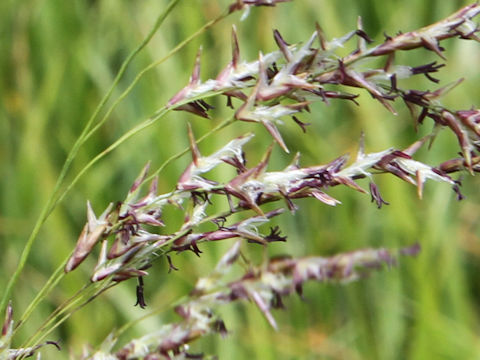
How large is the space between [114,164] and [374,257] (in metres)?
1.28

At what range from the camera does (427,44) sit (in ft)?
1.47

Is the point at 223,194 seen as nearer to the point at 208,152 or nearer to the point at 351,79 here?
the point at 351,79

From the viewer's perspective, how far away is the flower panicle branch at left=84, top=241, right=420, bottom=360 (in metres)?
0.59

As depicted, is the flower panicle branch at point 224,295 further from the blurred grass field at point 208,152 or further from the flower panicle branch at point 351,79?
the blurred grass field at point 208,152

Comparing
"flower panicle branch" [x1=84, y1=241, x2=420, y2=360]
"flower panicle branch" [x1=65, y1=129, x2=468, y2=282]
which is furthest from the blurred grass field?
"flower panicle branch" [x1=65, y1=129, x2=468, y2=282]

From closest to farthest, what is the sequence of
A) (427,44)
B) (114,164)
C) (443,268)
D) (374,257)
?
(427,44), (374,257), (443,268), (114,164)

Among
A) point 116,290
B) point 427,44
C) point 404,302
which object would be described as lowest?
point 404,302

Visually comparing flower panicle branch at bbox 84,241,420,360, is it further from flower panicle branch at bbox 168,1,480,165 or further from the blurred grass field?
the blurred grass field

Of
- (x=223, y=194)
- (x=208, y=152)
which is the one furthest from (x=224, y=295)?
(x=208, y=152)

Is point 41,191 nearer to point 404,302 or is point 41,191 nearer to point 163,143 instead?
point 163,143

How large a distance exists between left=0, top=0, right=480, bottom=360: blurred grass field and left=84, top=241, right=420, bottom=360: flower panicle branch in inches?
36.3

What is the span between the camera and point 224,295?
26.1 inches

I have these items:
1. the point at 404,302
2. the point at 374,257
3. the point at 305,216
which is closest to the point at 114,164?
the point at 305,216

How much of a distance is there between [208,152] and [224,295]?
113 cm
